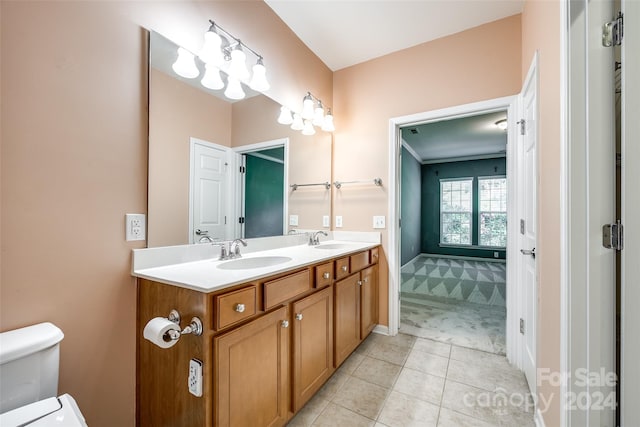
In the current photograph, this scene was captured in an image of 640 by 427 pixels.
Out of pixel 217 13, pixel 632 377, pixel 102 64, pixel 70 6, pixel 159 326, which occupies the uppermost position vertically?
pixel 217 13

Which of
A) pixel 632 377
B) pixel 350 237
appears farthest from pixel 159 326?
pixel 350 237

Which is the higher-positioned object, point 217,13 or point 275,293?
point 217,13

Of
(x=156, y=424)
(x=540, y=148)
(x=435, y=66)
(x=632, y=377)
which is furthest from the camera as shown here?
(x=435, y=66)

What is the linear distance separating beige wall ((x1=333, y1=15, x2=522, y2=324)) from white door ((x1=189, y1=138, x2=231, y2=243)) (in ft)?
4.26

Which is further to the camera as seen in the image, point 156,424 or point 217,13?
point 217,13

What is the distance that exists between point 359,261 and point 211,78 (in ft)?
5.25

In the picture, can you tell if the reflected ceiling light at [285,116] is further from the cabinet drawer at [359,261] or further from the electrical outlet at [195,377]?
the electrical outlet at [195,377]

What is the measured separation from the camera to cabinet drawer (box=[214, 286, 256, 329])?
951 mm

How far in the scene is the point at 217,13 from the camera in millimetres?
1573

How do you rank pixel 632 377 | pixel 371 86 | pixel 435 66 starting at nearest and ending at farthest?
pixel 632 377 < pixel 435 66 < pixel 371 86

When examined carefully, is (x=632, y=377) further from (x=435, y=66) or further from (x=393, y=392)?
(x=435, y=66)

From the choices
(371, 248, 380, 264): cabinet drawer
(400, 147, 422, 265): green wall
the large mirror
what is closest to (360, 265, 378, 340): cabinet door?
(371, 248, 380, 264): cabinet drawer

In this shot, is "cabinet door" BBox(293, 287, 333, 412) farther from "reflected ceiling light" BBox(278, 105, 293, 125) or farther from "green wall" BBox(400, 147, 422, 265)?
"green wall" BBox(400, 147, 422, 265)

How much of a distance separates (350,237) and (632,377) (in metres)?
1.93
